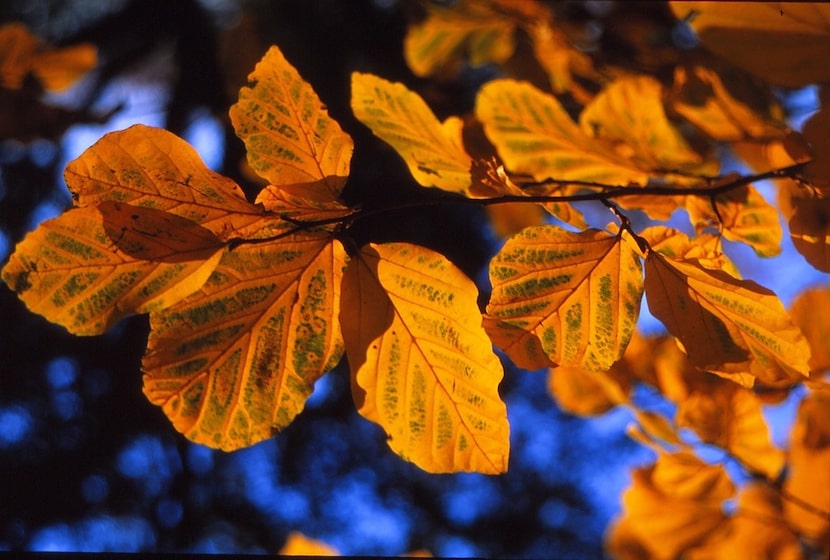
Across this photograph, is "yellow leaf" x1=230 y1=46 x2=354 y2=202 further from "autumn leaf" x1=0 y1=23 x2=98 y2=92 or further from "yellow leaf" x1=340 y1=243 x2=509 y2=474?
"autumn leaf" x1=0 y1=23 x2=98 y2=92

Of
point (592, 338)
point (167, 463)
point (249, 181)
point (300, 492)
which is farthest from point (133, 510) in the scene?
point (592, 338)

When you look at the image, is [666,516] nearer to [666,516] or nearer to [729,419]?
[666,516]

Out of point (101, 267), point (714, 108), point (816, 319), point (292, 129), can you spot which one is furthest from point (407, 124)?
point (816, 319)

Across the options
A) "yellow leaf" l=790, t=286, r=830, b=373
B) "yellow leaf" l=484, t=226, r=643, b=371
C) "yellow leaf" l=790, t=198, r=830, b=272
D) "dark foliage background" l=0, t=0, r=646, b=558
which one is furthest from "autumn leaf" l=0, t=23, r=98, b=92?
"yellow leaf" l=790, t=286, r=830, b=373

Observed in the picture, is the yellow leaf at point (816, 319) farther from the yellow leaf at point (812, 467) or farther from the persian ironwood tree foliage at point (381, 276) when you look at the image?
the persian ironwood tree foliage at point (381, 276)

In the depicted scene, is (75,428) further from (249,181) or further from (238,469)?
(249,181)
